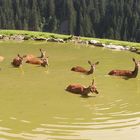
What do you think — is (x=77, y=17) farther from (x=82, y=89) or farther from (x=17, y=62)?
(x=82, y=89)

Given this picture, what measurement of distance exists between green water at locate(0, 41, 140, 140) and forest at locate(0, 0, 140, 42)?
78.5 meters

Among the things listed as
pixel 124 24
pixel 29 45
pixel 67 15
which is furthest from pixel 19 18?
pixel 29 45

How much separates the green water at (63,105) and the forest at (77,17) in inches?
3091

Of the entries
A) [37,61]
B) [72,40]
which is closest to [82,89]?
[37,61]

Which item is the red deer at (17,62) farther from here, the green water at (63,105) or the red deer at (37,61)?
the red deer at (37,61)

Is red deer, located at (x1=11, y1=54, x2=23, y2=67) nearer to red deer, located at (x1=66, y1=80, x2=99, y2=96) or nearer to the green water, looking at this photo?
the green water

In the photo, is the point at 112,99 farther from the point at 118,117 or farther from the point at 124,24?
the point at 124,24

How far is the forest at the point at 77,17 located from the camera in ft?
344

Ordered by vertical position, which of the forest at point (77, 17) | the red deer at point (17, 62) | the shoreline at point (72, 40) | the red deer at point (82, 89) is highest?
the red deer at point (82, 89)

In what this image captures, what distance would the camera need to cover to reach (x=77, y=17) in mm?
112375

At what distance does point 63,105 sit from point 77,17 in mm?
96260

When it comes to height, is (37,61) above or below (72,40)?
above

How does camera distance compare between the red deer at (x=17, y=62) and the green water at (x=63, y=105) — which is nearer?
the green water at (x=63, y=105)

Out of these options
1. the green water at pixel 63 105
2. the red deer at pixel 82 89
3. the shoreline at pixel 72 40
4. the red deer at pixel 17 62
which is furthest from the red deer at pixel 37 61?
the shoreline at pixel 72 40
